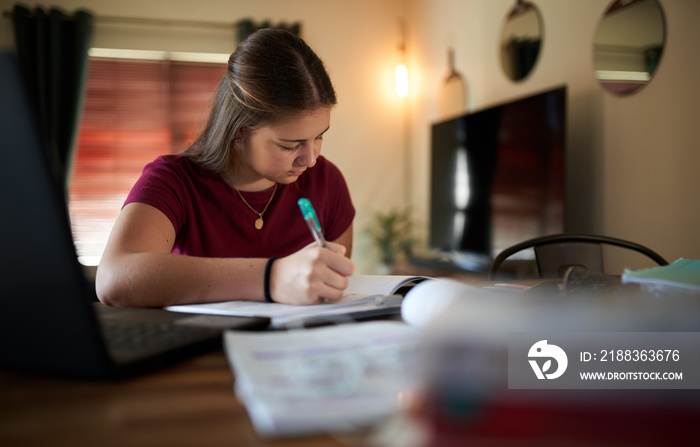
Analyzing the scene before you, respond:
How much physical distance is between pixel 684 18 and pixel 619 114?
410 millimetres

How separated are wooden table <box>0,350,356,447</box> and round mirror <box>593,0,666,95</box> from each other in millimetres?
2043

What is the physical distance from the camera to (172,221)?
1.14 metres

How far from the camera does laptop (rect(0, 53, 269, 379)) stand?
413mm

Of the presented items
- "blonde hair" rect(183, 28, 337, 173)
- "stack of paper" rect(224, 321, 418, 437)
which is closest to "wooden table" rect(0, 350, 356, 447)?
"stack of paper" rect(224, 321, 418, 437)

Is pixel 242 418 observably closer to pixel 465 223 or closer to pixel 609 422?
pixel 609 422

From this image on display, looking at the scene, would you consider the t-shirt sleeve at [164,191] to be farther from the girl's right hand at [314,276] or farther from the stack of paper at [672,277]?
the stack of paper at [672,277]

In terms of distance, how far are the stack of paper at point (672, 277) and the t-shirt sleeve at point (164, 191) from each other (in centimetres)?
84

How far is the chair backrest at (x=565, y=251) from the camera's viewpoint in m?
1.37

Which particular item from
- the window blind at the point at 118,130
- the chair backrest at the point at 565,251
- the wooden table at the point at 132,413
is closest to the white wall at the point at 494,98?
the window blind at the point at 118,130

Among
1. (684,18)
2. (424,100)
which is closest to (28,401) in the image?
(684,18)

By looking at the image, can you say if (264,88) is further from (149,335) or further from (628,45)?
(628,45)

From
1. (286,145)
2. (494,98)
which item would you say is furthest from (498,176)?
(286,145)

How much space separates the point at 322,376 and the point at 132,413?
0.14 meters

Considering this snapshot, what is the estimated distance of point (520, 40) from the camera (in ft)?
9.25
